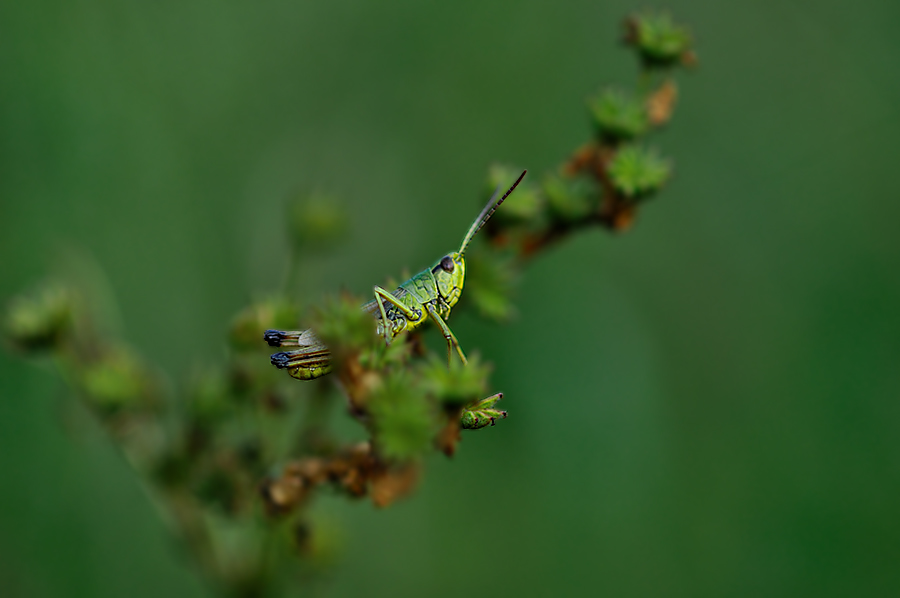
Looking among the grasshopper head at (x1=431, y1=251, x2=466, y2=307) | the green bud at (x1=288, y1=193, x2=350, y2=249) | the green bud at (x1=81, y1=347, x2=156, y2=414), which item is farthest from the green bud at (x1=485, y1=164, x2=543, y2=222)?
the green bud at (x1=81, y1=347, x2=156, y2=414)

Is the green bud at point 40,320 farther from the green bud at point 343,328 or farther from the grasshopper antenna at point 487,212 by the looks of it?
the grasshopper antenna at point 487,212

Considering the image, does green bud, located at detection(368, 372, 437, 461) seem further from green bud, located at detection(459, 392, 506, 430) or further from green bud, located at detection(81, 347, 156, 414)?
green bud, located at detection(81, 347, 156, 414)

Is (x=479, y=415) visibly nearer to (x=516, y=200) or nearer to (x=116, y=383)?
(x=516, y=200)

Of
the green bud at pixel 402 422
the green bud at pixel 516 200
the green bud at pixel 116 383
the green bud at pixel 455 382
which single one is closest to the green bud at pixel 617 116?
the green bud at pixel 516 200

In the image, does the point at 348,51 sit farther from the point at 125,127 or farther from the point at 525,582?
the point at 525,582

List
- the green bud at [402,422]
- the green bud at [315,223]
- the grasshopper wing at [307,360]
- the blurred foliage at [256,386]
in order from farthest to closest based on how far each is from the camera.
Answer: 1. the green bud at [315,223]
2. the blurred foliage at [256,386]
3. the grasshopper wing at [307,360]
4. the green bud at [402,422]

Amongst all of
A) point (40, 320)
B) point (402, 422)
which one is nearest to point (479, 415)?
point (402, 422)
